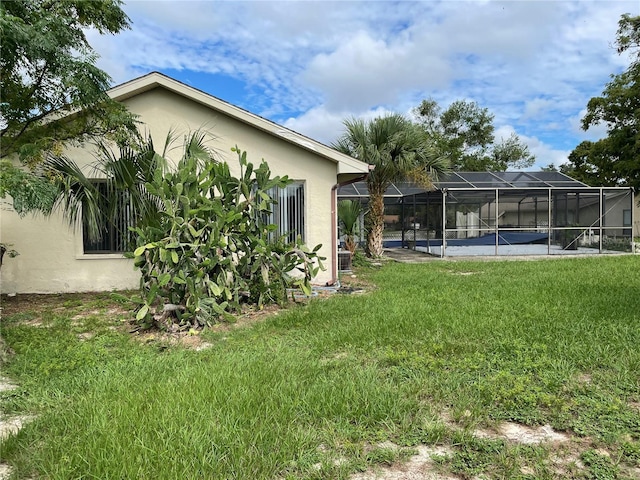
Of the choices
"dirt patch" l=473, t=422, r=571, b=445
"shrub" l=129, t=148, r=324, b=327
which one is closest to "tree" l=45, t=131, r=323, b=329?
"shrub" l=129, t=148, r=324, b=327

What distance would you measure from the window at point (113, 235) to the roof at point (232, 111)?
1932 millimetres

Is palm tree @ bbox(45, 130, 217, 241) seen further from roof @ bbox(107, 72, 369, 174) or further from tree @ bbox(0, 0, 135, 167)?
roof @ bbox(107, 72, 369, 174)

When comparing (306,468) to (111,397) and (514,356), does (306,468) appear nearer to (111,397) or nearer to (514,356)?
(111,397)

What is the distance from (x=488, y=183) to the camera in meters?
16.9

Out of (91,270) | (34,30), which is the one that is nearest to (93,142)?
(91,270)

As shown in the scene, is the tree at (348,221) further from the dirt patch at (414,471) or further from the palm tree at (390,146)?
the dirt patch at (414,471)

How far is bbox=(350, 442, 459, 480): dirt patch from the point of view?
2.23m

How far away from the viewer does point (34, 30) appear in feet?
16.1

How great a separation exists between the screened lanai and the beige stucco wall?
7.41m

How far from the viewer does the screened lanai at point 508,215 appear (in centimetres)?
1584

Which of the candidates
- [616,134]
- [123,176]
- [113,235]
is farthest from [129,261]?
[616,134]

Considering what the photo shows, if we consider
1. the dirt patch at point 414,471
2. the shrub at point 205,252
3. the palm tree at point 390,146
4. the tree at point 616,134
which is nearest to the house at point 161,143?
the shrub at point 205,252

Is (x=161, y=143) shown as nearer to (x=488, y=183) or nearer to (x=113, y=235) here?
(x=113, y=235)

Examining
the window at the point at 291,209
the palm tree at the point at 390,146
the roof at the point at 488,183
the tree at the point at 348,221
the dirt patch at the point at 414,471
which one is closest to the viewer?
the dirt patch at the point at 414,471
